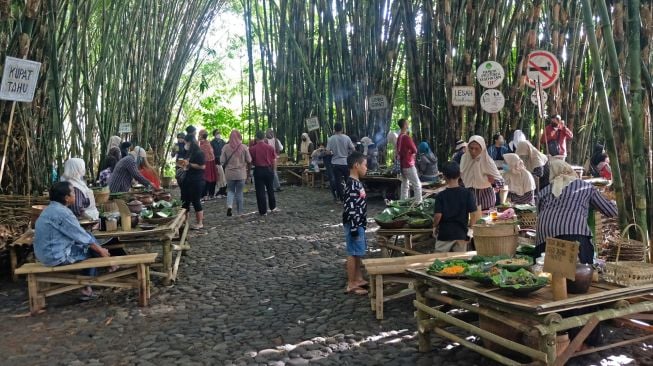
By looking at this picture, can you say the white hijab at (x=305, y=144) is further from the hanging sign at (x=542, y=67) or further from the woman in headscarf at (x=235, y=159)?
the hanging sign at (x=542, y=67)

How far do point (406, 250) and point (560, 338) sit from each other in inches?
79.2

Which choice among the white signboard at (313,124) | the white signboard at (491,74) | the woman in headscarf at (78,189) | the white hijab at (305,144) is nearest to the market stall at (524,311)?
the woman in headscarf at (78,189)

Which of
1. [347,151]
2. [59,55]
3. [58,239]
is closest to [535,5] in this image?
[347,151]

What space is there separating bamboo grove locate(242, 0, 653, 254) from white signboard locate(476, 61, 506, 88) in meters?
0.83

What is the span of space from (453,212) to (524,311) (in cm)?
162

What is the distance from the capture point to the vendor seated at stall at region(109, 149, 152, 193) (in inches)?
257

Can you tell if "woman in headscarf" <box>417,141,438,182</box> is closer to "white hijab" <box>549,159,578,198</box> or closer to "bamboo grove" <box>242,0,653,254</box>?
"bamboo grove" <box>242,0,653,254</box>

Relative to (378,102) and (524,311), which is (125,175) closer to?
(524,311)

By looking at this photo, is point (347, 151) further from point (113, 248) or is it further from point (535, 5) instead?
point (113, 248)

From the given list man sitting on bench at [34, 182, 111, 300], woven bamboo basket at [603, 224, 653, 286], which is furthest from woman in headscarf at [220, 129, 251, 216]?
woven bamboo basket at [603, 224, 653, 286]

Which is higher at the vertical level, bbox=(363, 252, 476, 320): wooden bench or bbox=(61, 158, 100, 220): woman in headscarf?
bbox=(61, 158, 100, 220): woman in headscarf

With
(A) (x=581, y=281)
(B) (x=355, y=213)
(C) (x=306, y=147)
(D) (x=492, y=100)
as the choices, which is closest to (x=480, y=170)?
(B) (x=355, y=213)

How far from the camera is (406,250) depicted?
16.0 feet

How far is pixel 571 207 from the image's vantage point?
11.2ft
